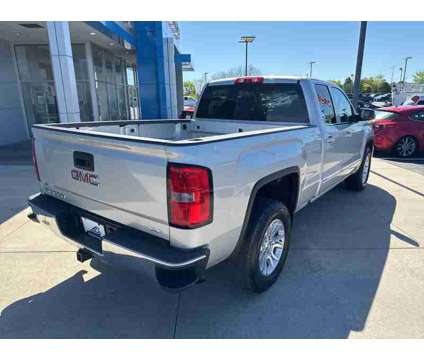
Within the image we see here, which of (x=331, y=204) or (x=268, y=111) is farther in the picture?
(x=331, y=204)

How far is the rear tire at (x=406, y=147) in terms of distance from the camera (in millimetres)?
9414

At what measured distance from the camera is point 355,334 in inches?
96.8

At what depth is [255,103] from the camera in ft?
13.2

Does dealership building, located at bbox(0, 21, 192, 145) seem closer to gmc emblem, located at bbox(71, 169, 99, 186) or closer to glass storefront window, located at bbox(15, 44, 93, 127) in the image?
glass storefront window, located at bbox(15, 44, 93, 127)

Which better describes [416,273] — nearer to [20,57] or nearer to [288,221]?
[288,221]

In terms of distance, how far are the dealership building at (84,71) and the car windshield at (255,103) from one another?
748cm

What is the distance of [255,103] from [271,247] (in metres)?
1.89

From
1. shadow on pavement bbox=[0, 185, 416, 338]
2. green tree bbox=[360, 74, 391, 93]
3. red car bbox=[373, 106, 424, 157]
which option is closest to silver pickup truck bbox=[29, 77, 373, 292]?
shadow on pavement bbox=[0, 185, 416, 338]

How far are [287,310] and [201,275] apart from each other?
39.1 inches

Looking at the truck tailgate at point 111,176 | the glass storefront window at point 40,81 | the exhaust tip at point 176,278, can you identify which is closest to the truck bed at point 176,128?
the truck tailgate at point 111,176

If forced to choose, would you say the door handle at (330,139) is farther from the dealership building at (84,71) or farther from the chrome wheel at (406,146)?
the dealership building at (84,71)

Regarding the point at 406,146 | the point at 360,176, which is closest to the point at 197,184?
the point at 360,176

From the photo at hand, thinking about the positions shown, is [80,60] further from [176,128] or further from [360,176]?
[360,176]

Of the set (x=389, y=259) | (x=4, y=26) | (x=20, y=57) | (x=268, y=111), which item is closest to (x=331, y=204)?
(x=389, y=259)
